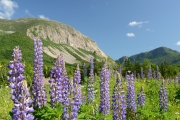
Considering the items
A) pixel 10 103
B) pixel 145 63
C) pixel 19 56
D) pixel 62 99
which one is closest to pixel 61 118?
pixel 62 99

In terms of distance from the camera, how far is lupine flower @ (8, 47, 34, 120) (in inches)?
105

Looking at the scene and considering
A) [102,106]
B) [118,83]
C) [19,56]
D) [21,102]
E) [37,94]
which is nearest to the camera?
[21,102]

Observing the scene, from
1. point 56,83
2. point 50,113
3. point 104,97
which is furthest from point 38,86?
point 104,97

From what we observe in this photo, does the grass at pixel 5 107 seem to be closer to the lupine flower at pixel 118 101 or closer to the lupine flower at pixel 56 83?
the lupine flower at pixel 118 101

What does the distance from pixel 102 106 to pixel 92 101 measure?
5.90 feet

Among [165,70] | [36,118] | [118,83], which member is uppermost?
[165,70]

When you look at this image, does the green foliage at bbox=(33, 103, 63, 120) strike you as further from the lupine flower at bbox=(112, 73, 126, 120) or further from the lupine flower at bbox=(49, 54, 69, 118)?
the lupine flower at bbox=(112, 73, 126, 120)

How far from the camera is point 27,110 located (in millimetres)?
2678

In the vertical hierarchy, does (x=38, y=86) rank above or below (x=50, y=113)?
above

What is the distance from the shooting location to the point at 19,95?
2.71 meters

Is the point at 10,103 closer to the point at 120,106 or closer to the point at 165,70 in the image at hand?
the point at 120,106

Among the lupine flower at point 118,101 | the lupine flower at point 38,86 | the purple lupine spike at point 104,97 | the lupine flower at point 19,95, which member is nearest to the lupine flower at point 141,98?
the purple lupine spike at point 104,97

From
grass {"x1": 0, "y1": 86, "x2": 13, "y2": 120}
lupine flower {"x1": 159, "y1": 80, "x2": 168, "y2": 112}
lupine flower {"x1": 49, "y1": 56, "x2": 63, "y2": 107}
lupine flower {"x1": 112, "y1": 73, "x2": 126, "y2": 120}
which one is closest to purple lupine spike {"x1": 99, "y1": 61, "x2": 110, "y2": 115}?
lupine flower {"x1": 112, "y1": 73, "x2": 126, "y2": 120}

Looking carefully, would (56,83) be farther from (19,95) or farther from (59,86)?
(19,95)
